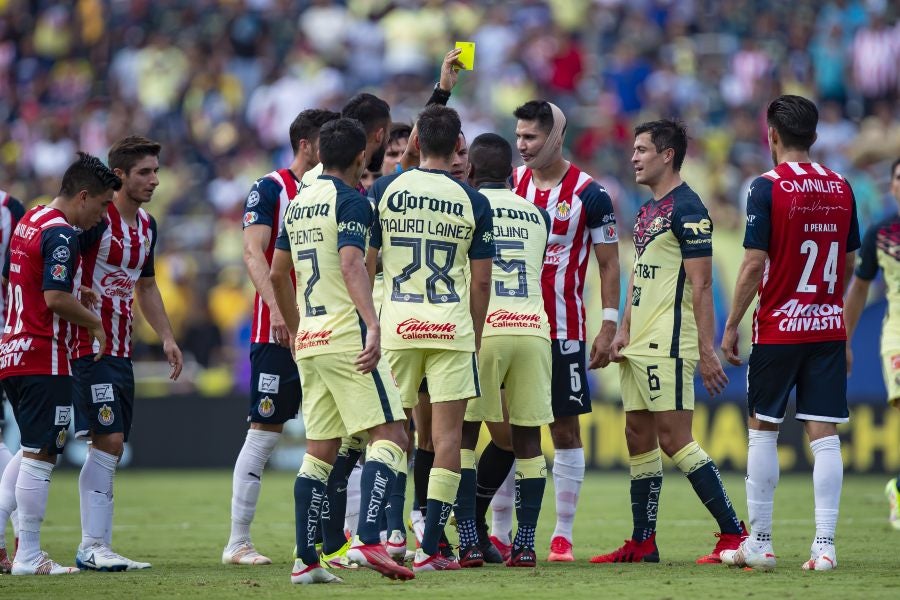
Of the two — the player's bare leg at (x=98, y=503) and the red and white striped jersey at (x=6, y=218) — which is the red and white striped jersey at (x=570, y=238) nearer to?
the player's bare leg at (x=98, y=503)

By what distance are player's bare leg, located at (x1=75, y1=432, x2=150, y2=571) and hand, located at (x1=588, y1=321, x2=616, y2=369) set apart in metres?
3.41

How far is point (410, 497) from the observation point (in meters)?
14.5

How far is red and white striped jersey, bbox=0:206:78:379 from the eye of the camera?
8.66 m

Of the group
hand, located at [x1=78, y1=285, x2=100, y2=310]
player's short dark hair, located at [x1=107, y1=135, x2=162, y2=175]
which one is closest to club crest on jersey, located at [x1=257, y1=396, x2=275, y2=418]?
hand, located at [x1=78, y1=285, x2=100, y2=310]

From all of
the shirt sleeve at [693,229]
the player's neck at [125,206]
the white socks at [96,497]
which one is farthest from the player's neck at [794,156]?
the white socks at [96,497]

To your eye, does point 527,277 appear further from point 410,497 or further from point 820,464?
point 410,497

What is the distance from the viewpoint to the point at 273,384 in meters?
9.42

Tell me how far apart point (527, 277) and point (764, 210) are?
1.64 metres

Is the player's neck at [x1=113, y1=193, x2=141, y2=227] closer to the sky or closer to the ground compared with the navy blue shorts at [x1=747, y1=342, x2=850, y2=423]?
closer to the sky

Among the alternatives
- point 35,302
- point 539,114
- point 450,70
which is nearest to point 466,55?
point 450,70

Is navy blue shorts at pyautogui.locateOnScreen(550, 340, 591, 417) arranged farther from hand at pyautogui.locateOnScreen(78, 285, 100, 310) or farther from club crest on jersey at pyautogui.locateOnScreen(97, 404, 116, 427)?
hand at pyautogui.locateOnScreen(78, 285, 100, 310)

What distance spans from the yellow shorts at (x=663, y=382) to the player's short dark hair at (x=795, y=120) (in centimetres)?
170

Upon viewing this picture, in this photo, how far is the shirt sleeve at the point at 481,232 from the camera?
809 centimetres

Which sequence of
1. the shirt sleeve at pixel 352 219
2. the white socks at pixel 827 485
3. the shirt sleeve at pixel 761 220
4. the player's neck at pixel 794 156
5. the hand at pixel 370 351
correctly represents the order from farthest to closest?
the player's neck at pixel 794 156 → the shirt sleeve at pixel 761 220 → the white socks at pixel 827 485 → the shirt sleeve at pixel 352 219 → the hand at pixel 370 351
